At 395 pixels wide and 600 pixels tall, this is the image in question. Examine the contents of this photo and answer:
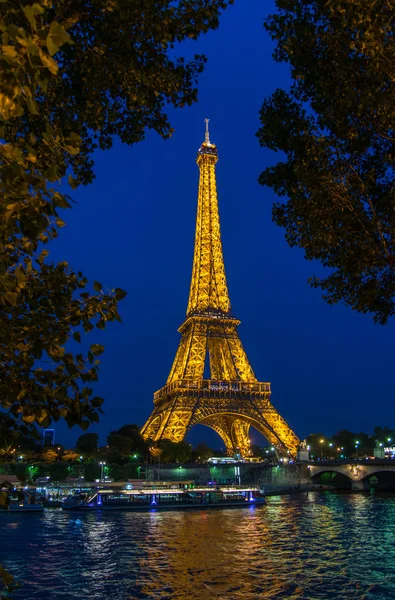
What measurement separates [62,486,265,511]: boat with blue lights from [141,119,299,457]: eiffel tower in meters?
10.5

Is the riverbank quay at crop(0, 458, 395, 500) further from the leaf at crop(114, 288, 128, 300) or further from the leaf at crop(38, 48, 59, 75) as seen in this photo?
the leaf at crop(38, 48, 59, 75)

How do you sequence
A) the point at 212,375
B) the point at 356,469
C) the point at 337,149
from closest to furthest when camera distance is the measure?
the point at 337,149 → the point at 356,469 → the point at 212,375

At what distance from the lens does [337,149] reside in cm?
1139

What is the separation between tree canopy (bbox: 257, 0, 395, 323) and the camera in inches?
392

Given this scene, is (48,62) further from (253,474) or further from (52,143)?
(253,474)

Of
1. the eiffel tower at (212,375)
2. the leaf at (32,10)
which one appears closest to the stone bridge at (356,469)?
the eiffel tower at (212,375)

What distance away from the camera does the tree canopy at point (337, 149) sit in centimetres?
996

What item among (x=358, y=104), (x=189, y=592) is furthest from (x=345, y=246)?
(x=189, y=592)

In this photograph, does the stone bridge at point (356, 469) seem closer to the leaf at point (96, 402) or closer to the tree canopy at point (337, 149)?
the tree canopy at point (337, 149)

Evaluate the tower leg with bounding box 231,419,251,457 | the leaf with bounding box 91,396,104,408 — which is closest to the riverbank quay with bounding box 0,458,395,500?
the tower leg with bounding box 231,419,251,457

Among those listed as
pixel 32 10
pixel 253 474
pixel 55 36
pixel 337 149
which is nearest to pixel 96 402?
pixel 55 36

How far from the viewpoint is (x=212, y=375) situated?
84500mm

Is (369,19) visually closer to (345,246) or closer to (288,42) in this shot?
(288,42)

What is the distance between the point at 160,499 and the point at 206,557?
32.9m
